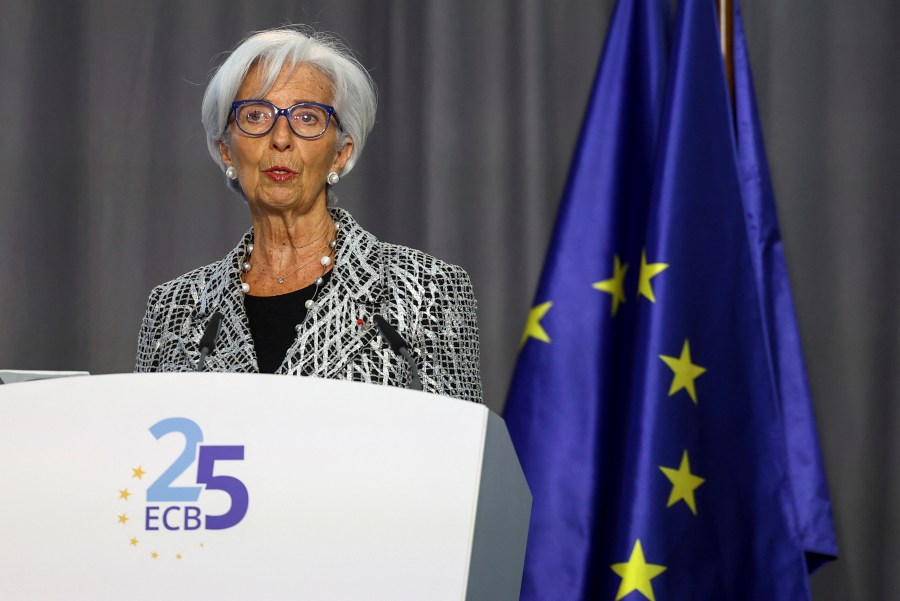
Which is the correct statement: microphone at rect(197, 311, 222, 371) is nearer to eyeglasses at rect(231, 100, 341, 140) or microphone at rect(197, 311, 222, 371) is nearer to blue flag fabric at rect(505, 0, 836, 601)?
eyeglasses at rect(231, 100, 341, 140)

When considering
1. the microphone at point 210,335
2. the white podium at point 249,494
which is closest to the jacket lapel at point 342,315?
the microphone at point 210,335

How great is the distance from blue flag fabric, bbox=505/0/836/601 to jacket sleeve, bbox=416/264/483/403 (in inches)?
16.7

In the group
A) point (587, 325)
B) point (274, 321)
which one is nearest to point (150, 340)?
point (274, 321)

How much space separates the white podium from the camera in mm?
829

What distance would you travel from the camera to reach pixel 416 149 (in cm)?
277

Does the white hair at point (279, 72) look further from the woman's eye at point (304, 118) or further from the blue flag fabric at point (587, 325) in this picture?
the blue flag fabric at point (587, 325)

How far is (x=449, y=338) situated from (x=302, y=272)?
315 millimetres

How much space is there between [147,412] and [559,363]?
4.64ft

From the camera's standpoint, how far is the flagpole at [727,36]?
228cm

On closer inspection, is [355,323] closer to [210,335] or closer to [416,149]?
[210,335]

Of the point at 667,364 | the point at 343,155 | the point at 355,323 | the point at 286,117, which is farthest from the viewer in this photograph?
the point at 667,364

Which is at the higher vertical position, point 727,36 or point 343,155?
point 727,36

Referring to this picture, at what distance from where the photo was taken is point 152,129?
2846 mm

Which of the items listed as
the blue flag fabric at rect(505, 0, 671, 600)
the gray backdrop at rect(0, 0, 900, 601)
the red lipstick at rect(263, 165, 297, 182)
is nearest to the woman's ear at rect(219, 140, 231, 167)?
the red lipstick at rect(263, 165, 297, 182)
